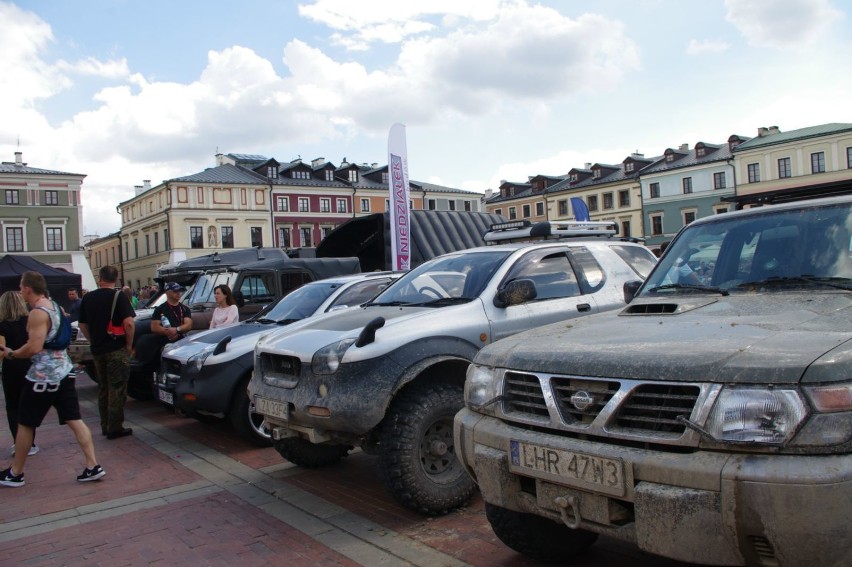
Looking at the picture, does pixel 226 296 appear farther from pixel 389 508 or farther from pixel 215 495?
pixel 389 508

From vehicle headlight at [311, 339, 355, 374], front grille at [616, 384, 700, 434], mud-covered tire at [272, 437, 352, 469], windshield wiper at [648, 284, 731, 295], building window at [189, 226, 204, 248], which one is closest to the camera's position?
front grille at [616, 384, 700, 434]

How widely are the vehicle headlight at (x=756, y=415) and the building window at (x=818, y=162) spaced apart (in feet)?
197

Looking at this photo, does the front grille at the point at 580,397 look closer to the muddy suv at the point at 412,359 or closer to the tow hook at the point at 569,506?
the tow hook at the point at 569,506

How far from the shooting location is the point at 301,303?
7.98m

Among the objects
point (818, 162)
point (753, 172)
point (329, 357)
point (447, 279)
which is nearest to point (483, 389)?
point (329, 357)

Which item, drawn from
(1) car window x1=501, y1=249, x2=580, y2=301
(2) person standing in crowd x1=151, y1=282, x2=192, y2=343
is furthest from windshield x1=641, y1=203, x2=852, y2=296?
(2) person standing in crowd x1=151, y1=282, x2=192, y2=343

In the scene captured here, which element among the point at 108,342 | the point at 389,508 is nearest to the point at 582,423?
the point at 389,508

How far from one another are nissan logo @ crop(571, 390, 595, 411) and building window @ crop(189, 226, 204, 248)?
64187 millimetres

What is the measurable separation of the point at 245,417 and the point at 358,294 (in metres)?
2.04

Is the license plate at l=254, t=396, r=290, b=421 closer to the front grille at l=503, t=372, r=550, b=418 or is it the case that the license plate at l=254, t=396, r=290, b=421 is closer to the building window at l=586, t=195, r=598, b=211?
the front grille at l=503, t=372, r=550, b=418

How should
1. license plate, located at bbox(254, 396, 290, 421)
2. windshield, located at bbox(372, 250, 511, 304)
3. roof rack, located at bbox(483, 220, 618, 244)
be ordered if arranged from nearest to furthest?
license plate, located at bbox(254, 396, 290, 421) → windshield, located at bbox(372, 250, 511, 304) → roof rack, located at bbox(483, 220, 618, 244)

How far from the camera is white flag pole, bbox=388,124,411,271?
42.4 ft

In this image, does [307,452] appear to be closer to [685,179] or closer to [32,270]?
[32,270]

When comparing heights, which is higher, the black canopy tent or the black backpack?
the black canopy tent
